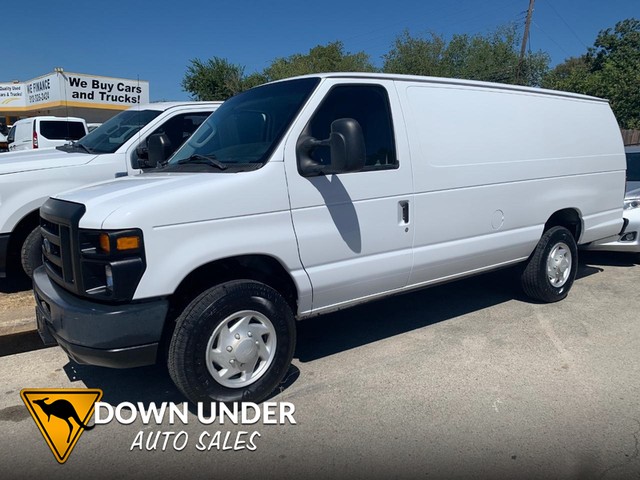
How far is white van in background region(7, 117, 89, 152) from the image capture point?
1473 cm

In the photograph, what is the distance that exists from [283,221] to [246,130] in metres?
0.86

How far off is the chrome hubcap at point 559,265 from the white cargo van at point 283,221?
0.43 metres

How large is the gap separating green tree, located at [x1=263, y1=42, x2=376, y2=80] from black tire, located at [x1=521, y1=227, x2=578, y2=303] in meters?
37.1

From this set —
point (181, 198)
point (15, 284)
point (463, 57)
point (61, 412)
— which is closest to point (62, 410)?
point (61, 412)

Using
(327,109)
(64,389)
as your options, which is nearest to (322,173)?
(327,109)

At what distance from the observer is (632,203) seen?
7.15 meters

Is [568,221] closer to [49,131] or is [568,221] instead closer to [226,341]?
[226,341]

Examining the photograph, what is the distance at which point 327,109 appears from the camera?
12.7 ft

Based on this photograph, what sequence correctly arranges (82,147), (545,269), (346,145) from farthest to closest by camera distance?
(82,147) → (545,269) → (346,145)

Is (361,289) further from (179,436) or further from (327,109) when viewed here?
(179,436)

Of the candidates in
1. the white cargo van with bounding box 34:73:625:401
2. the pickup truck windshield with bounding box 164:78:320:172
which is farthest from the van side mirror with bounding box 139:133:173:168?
the pickup truck windshield with bounding box 164:78:320:172

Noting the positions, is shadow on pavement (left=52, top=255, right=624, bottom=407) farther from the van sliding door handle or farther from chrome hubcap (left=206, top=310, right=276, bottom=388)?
the van sliding door handle

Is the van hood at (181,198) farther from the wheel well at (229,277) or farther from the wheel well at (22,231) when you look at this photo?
the wheel well at (22,231)

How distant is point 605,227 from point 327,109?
3.97 m
